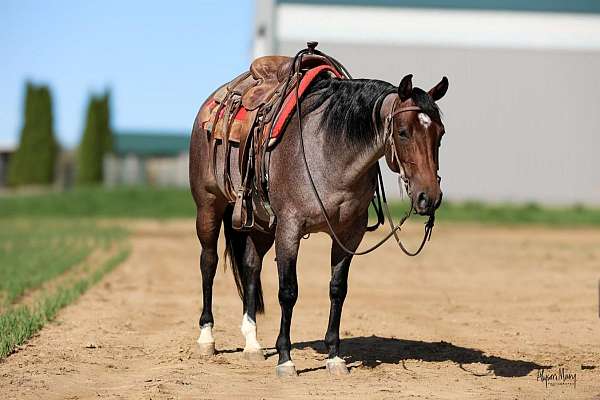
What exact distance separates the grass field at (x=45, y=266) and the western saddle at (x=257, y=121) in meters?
2.13

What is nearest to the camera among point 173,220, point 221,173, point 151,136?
point 221,173

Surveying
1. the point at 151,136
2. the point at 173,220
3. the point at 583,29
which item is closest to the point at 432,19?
the point at 583,29

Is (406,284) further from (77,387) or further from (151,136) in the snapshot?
(151,136)

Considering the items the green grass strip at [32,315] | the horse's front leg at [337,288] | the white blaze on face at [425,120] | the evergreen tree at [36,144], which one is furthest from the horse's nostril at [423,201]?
the evergreen tree at [36,144]

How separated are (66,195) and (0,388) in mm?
30141

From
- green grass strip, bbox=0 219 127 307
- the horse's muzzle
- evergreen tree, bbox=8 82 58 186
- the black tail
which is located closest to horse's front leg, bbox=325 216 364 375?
the horse's muzzle

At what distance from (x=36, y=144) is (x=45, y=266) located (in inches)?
1370

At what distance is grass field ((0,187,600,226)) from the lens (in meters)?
28.1

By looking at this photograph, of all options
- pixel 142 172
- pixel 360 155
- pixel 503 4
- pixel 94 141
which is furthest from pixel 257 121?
pixel 94 141

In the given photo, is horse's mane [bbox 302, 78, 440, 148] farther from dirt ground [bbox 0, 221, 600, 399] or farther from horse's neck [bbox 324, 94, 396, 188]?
dirt ground [bbox 0, 221, 600, 399]

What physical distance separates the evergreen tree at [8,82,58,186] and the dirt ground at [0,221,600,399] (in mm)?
33560

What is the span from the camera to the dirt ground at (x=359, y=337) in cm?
641

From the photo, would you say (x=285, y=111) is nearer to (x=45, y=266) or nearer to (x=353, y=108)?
(x=353, y=108)

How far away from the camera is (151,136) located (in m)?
74.4
